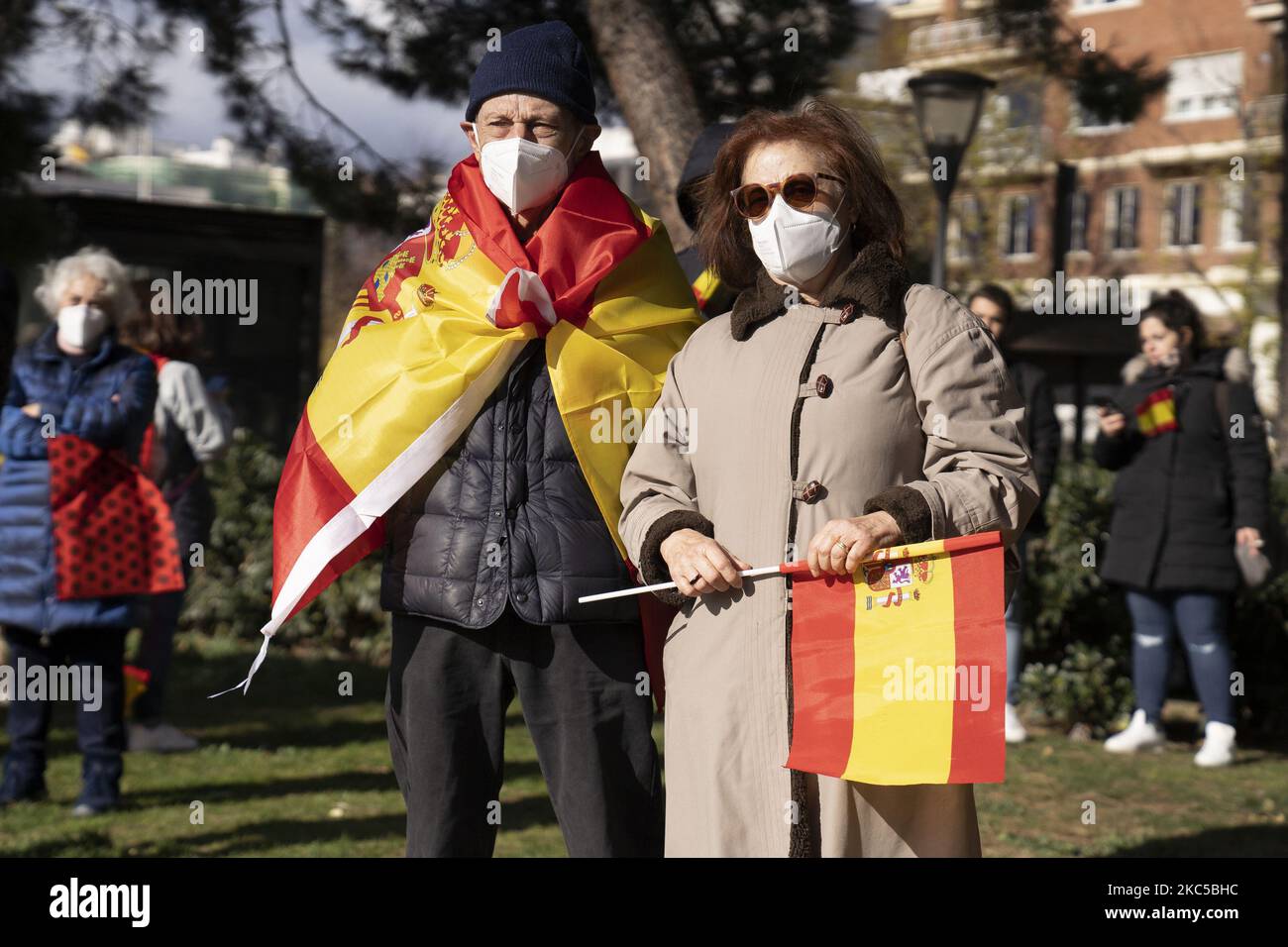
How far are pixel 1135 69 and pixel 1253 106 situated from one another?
1417cm

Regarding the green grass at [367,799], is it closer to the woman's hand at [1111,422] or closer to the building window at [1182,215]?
the woman's hand at [1111,422]

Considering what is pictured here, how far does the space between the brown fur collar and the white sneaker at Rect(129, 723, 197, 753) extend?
4.95 meters

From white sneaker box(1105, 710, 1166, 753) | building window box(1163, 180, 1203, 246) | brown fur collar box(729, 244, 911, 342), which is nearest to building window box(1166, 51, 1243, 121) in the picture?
building window box(1163, 180, 1203, 246)

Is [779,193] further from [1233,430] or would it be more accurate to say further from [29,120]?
[29,120]

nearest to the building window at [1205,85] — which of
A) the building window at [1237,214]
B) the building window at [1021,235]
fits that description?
the building window at [1237,214]

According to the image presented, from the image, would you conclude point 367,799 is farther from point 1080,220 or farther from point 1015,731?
point 1080,220

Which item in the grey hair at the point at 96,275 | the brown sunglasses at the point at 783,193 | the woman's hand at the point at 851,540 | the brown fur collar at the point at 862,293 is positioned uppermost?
the grey hair at the point at 96,275

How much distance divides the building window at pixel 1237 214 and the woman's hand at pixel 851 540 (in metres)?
16.5

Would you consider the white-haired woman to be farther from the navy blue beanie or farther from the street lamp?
the street lamp

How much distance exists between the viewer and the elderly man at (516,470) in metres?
3.23

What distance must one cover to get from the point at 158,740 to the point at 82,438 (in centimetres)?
205

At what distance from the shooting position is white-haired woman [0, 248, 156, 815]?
5613 millimetres

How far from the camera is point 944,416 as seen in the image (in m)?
2.77
